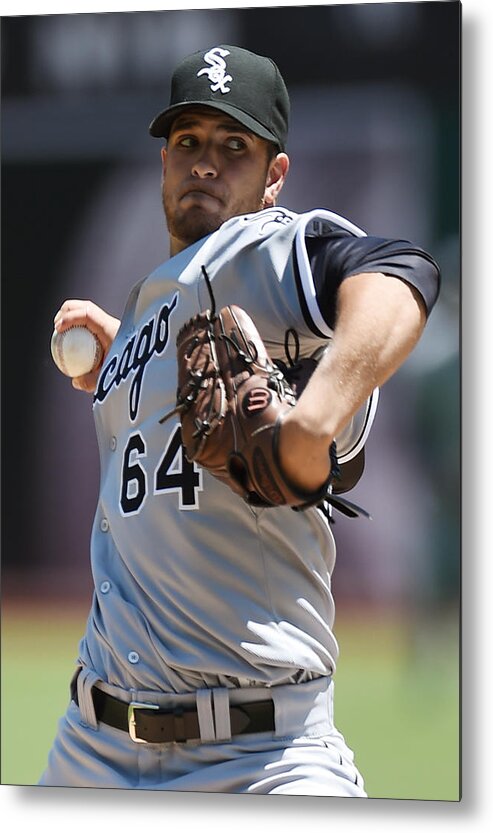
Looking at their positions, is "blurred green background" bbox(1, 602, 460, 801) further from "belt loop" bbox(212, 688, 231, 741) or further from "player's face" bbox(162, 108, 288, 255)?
"player's face" bbox(162, 108, 288, 255)

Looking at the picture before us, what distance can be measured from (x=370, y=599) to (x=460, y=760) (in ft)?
1.12

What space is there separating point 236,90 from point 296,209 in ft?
1.68

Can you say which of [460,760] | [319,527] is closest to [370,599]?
[460,760]


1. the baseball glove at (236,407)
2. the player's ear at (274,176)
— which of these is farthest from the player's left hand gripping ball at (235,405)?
the player's ear at (274,176)

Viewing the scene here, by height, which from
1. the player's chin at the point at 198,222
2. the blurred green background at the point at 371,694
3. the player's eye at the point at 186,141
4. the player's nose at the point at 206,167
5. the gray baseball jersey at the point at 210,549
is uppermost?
the player's eye at the point at 186,141

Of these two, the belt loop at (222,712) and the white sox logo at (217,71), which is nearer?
the belt loop at (222,712)

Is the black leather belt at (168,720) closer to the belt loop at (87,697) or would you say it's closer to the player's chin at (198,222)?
the belt loop at (87,697)

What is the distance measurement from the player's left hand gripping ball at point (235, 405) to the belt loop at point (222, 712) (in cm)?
30

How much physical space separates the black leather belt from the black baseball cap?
0.87 meters

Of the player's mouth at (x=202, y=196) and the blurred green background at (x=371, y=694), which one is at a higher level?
the player's mouth at (x=202, y=196)

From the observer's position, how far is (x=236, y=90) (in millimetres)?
1807

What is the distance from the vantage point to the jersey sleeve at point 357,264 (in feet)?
4.51

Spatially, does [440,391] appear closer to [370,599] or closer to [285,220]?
[370,599]

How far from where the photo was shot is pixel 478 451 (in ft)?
6.55
